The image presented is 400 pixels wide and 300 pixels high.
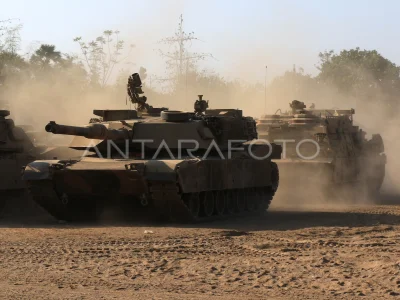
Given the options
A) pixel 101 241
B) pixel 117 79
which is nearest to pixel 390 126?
pixel 117 79

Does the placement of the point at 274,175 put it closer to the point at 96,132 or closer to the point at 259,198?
the point at 259,198

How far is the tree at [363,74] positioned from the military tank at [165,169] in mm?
43772

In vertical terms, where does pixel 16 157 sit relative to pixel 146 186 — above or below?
above

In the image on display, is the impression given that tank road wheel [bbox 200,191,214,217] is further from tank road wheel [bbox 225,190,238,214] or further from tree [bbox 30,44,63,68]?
tree [bbox 30,44,63,68]

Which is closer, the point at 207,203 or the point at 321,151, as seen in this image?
the point at 207,203

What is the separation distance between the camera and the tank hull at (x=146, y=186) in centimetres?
1501

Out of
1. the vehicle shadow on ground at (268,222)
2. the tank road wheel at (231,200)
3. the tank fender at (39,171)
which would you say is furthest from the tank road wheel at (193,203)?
the tank fender at (39,171)

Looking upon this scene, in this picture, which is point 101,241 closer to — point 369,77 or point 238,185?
point 238,185

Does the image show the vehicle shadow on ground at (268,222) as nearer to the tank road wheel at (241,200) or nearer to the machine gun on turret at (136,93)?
the tank road wheel at (241,200)

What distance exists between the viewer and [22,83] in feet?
141

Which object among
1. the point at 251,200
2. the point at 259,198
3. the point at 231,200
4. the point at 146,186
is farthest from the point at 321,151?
the point at 146,186

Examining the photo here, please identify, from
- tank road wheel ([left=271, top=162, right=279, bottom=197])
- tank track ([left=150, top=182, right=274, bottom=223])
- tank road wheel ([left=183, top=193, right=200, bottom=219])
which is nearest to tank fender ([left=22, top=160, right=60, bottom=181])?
tank track ([left=150, top=182, right=274, bottom=223])

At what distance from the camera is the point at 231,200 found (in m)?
17.9

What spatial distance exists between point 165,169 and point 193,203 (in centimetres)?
159
